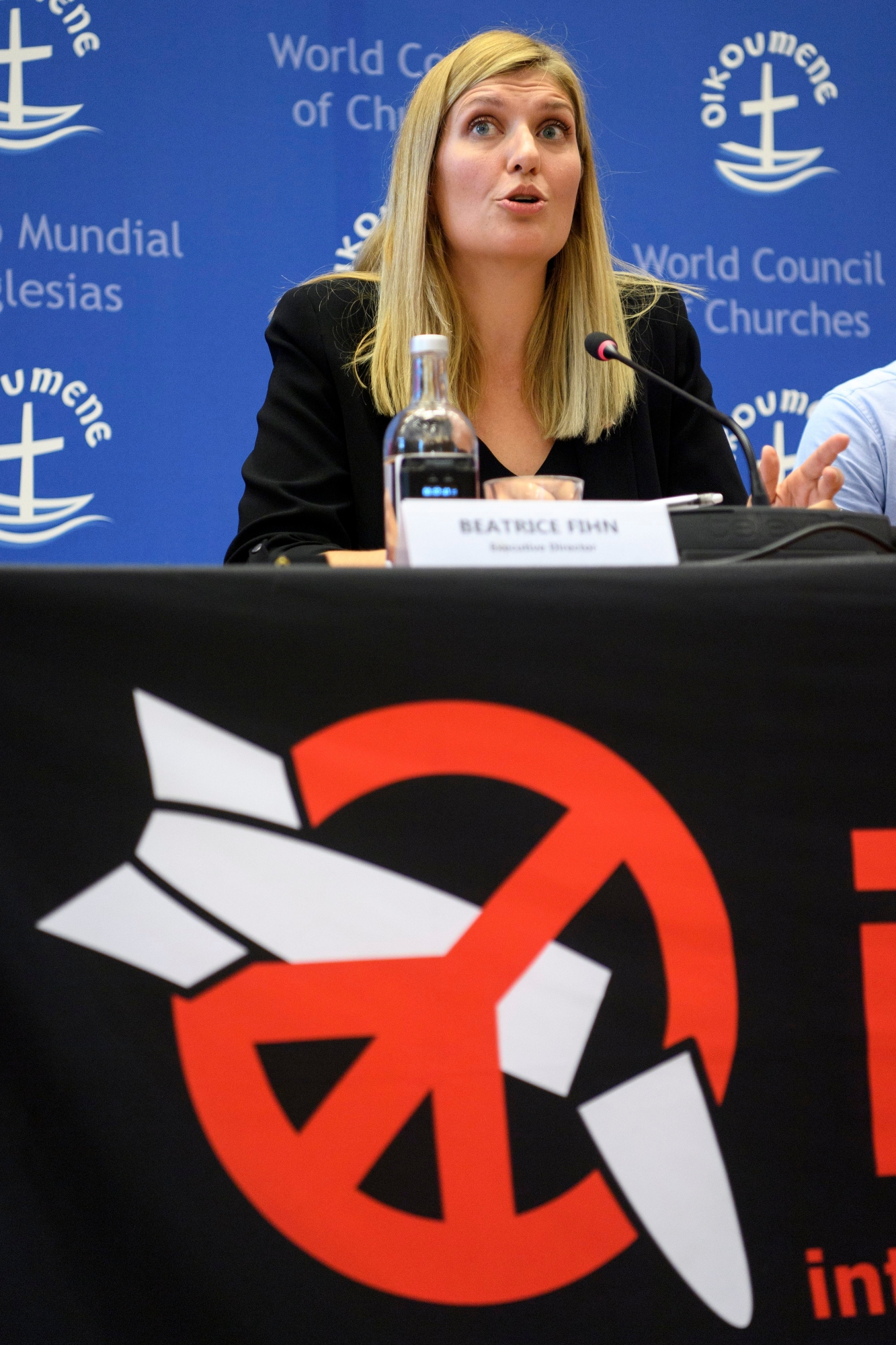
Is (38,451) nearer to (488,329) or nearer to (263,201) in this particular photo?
(263,201)

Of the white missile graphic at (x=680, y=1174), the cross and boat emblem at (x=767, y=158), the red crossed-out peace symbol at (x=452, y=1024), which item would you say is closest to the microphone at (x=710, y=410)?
the red crossed-out peace symbol at (x=452, y=1024)

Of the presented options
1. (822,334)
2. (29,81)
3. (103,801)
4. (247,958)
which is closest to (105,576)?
(103,801)

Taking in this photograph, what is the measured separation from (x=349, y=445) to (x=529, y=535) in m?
0.66

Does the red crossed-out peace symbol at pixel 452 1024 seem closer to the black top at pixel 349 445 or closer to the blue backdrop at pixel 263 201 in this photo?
the black top at pixel 349 445

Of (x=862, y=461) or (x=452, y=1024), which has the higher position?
(x=862, y=461)

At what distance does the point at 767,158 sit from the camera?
2.47m

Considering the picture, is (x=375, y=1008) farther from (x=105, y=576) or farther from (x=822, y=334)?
(x=822, y=334)

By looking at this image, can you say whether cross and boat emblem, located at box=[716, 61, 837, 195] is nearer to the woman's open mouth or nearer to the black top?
the black top

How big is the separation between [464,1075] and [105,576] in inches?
13.5

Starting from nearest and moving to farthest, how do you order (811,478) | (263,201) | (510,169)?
(811,478) → (510,169) → (263,201)

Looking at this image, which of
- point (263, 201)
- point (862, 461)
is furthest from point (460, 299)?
point (263, 201)

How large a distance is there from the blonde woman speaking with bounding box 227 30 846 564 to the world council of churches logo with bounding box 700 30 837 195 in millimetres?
1144

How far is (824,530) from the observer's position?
828 millimetres

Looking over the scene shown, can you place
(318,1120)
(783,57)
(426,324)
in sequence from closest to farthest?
(318,1120) → (426,324) → (783,57)
